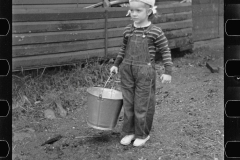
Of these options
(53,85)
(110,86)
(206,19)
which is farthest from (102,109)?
(206,19)

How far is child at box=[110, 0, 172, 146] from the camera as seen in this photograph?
374 cm

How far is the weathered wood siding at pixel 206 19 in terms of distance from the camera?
1037 cm

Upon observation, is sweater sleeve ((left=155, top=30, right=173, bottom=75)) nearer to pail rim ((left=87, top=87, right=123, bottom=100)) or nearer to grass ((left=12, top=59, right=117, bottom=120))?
pail rim ((left=87, top=87, right=123, bottom=100))

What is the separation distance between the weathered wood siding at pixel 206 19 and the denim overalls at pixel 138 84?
665cm

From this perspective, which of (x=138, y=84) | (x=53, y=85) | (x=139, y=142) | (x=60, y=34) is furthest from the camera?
(x=60, y=34)

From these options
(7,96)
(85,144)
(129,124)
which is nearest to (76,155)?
(85,144)

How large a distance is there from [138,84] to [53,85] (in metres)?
2.38

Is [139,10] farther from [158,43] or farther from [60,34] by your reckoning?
[60,34]

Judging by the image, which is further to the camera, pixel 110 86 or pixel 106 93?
pixel 110 86

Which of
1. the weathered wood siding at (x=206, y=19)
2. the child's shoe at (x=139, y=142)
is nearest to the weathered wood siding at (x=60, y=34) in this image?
the child's shoe at (x=139, y=142)

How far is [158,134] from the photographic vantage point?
4402 millimetres

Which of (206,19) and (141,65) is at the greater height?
(206,19)

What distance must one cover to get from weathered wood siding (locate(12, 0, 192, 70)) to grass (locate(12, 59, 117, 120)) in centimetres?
16

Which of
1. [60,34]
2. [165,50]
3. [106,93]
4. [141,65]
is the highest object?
[60,34]
